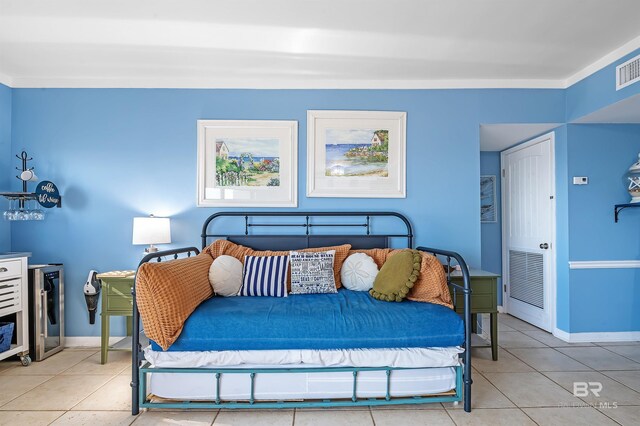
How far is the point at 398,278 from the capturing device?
7.42ft

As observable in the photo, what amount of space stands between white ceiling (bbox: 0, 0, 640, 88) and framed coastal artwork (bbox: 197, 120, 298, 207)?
419 millimetres

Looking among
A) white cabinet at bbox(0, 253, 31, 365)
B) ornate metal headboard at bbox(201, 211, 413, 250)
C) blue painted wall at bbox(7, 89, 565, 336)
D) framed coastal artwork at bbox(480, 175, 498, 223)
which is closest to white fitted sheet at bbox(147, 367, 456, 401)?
ornate metal headboard at bbox(201, 211, 413, 250)

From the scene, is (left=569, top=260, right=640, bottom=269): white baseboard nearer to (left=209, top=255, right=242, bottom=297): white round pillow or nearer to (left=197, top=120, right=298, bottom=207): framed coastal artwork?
(left=197, top=120, right=298, bottom=207): framed coastal artwork

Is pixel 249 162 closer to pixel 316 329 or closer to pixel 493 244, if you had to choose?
pixel 316 329

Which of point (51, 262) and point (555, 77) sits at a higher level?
point (555, 77)

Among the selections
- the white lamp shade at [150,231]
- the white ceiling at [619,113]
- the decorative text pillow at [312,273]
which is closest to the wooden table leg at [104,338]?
the white lamp shade at [150,231]

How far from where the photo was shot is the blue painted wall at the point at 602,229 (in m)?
3.07

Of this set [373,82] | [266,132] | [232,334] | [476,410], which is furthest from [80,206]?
[476,410]

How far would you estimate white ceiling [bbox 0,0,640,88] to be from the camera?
6.85ft

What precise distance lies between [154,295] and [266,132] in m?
1.75

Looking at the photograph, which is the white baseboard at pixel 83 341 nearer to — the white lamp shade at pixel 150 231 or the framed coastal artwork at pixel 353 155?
the white lamp shade at pixel 150 231

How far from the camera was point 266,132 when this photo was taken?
10.0 ft

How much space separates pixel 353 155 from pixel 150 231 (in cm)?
182

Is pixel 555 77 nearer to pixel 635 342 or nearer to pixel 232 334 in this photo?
pixel 635 342
